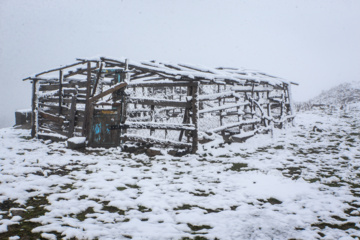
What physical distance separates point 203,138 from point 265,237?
19.6ft

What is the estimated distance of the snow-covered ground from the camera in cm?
260

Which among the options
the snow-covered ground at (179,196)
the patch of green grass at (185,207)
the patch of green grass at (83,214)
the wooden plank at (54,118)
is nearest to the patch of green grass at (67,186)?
the snow-covered ground at (179,196)

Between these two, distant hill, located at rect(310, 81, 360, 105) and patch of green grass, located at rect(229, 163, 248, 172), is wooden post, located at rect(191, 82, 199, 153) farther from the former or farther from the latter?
distant hill, located at rect(310, 81, 360, 105)

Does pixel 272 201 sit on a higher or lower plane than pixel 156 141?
lower

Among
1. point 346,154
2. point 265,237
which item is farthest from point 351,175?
point 265,237

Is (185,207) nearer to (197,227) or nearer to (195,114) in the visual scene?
(197,227)

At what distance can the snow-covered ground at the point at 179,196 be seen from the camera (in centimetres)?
260

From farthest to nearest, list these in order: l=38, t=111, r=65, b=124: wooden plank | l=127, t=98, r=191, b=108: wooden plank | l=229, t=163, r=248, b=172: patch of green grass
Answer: l=38, t=111, r=65, b=124: wooden plank → l=127, t=98, r=191, b=108: wooden plank → l=229, t=163, r=248, b=172: patch of green grass

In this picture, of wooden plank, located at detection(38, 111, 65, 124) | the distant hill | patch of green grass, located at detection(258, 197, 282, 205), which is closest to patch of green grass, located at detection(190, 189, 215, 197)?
patch of green grass, located at detection(258, 197, 282, 205)

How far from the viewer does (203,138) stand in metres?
8.42

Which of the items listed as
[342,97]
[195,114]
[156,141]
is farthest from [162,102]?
[342,97]

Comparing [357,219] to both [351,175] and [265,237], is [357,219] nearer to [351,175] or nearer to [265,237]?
[265,237]

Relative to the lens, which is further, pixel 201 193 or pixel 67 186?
pixel 67 186

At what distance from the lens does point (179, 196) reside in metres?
3.68
